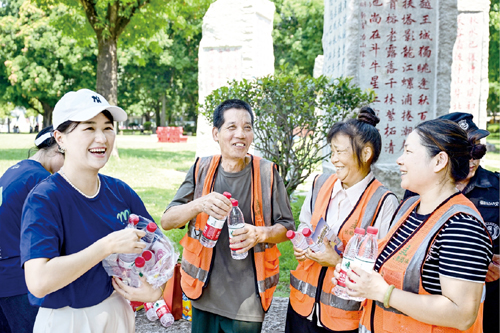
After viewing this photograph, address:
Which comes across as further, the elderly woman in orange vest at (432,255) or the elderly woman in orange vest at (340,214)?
the elderly woman in orange vest at (340,214)

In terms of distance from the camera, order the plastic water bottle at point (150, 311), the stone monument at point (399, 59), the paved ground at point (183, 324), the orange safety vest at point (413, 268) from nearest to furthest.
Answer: the orange safety vest at point (413, 268), the paved ground at point (183, 324), the plastic water bottle at point (150, 311), the stone monument at point (399, 59)

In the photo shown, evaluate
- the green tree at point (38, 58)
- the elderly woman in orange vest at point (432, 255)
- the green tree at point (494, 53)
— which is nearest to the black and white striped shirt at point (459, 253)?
the elderly woman in orange vest at point (432, 255)

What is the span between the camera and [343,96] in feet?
16.4

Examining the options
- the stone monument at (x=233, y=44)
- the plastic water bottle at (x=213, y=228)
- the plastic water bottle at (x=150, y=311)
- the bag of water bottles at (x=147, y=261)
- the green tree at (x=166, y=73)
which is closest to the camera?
the bag of water bottles at (x=147, y=261)

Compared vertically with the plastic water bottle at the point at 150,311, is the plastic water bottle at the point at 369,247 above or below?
above

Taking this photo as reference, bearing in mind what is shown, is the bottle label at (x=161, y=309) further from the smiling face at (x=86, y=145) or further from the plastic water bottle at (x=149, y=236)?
the smiling face at (x=86, y=145)

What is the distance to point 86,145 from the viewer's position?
182cm

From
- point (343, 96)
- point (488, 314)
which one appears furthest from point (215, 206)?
point (343, 96)

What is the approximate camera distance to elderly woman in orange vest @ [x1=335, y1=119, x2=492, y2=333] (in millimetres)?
1597

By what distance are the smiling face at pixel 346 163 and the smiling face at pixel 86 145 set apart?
127cm

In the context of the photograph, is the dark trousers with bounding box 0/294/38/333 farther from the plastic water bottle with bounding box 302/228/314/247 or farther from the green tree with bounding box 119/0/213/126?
the green tree with bounding box 119/0/213/126

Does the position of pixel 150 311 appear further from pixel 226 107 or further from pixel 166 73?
pixel 166 73

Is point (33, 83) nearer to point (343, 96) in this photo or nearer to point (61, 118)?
point (343, 96)

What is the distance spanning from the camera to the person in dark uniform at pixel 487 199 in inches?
99.9
